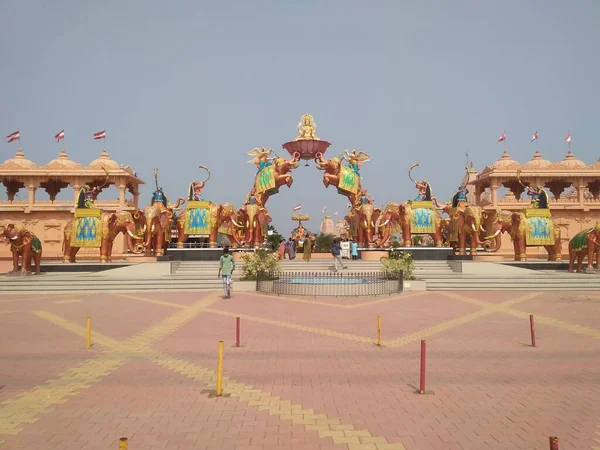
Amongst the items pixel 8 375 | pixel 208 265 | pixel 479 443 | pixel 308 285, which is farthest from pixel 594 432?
pixel 208 265

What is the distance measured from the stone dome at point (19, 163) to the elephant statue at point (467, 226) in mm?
39726

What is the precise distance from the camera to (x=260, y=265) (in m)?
18.3

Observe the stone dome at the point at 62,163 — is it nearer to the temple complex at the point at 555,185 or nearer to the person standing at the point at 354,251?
the person standing at the point at 354,251

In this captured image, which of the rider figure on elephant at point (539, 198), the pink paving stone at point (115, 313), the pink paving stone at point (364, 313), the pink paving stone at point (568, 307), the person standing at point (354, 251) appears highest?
the rider figure on elephant at point (539, 198)

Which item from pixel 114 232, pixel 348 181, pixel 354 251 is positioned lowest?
pixel 354 251

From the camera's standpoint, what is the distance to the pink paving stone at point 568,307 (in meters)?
11.9

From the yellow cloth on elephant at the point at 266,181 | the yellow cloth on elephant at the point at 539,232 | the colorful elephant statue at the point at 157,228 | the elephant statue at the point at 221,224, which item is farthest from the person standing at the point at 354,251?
the colorful elephant statue at the point at 157,228

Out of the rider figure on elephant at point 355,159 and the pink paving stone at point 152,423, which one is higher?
the rider figure on elephant at point 355,159

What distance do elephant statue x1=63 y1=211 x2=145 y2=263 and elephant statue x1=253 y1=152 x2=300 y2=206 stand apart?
24.9ft

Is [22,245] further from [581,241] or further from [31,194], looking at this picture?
[31,194]

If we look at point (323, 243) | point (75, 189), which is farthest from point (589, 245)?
point (75, 189)

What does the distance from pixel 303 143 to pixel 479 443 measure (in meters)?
28.5

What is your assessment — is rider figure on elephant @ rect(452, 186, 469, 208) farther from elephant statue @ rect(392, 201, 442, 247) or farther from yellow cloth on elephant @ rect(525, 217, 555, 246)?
yellow cloth on elephant @ rect(525, 217, 555, 246)

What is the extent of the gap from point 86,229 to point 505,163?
39.7m
